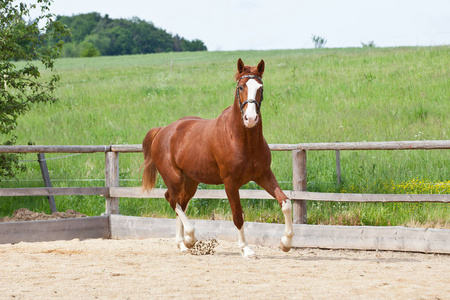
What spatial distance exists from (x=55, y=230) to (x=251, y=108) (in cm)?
385

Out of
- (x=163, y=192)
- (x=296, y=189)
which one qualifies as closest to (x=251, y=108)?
(x=296, y=189)

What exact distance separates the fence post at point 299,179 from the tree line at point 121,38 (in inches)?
3071

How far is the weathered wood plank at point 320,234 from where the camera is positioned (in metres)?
6.32

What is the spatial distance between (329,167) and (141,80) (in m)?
17.2

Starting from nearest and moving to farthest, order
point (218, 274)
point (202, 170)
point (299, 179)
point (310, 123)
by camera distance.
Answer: point (218, 274) < point (202, 170) < point (299, 179) < point (310, 123)

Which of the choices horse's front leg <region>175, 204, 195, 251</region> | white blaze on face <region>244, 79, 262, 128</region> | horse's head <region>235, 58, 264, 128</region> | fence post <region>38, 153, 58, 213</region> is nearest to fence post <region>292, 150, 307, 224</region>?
horse's front leg <region>175, 204, 195, 251</region>

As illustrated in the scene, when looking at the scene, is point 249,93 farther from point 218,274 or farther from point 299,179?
point 299,179

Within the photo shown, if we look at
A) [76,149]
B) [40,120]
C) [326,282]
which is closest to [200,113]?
[40,120]

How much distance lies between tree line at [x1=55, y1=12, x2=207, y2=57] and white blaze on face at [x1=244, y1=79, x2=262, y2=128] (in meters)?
79.4

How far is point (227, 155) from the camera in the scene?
5.61 metres

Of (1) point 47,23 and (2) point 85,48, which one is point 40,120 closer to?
(1) point 47,23

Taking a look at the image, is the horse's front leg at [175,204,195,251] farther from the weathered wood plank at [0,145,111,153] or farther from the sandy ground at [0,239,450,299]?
the weathered wood plank at [0,145,111,153]

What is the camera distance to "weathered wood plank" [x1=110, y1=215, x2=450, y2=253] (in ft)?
20.7

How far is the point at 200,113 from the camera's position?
16453mm
